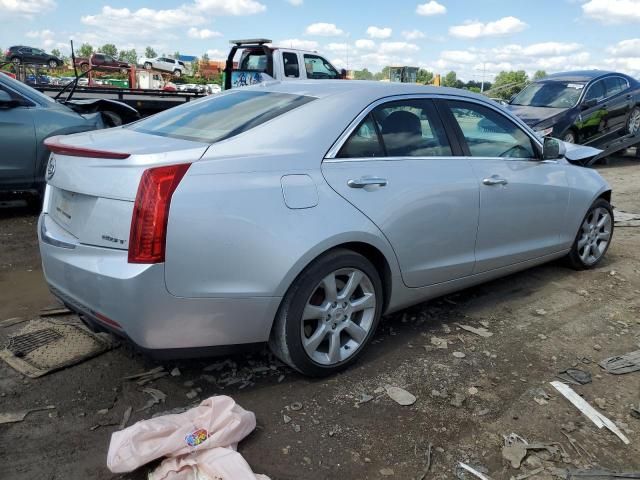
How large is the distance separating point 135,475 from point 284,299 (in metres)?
1.04

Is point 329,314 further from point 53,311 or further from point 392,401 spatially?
point 53,311

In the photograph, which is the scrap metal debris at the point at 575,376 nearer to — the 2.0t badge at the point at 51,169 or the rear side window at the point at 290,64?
the 2.0t badge at the point at 51,169

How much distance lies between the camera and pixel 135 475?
2359 mm

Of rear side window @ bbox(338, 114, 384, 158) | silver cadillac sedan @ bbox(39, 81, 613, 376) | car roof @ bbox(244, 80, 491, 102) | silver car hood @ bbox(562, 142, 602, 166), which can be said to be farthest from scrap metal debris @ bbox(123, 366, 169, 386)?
silver car hood @ bbox(562, 142, 602, 166)

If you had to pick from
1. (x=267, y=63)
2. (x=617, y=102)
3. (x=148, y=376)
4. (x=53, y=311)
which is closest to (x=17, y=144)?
(x=53, y=311)

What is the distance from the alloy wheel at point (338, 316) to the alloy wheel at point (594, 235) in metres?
2.76

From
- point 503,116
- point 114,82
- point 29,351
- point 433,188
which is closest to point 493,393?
point 433,188

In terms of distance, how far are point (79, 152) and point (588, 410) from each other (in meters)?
2.96

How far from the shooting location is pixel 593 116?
11.1 meters

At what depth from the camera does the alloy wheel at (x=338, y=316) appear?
9.93 feet

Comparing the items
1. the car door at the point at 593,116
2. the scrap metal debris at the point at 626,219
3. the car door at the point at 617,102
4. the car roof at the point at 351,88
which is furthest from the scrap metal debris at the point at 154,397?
the car door at the point at 617,102

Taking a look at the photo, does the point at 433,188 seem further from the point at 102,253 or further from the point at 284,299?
the point at 102,253

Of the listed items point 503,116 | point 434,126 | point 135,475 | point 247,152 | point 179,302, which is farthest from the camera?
point 503,116

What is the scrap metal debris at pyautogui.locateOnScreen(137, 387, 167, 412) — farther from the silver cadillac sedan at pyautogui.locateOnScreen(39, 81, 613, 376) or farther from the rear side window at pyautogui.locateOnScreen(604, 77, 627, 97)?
the rear side window at pyautogui.locateOnScreen(604, 77, 627, 97)
